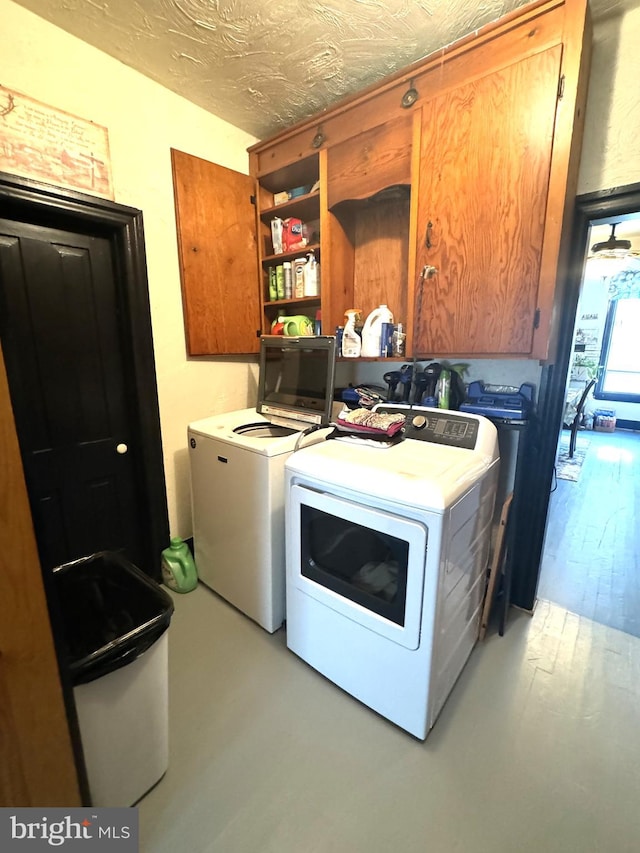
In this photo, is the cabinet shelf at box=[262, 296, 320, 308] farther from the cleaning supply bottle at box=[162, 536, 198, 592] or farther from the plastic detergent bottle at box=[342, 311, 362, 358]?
the cleaning supply bottle at box=[162, 536, 198, 592]

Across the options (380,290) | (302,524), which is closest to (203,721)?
(302,524)

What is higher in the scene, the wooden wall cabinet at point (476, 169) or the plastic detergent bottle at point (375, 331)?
the wooden wall cabinet at point (476, 169)

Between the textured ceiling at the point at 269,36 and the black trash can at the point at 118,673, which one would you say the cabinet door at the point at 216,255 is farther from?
the black trash can at the point at 118,673

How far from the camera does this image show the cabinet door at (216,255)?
1.99m

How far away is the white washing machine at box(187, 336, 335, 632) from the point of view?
166 cm

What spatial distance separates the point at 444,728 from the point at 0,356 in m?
1.76

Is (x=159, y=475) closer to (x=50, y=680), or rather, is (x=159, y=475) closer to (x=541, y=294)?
(x=50, y=680)

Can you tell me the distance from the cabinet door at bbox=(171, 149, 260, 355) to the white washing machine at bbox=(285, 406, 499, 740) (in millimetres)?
1110

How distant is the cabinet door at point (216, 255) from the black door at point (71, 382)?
0.40 m

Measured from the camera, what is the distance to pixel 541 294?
138cm

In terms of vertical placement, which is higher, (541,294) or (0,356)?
(541,294)

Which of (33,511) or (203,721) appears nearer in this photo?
(33,511)

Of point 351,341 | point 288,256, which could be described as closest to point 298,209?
point 288,256

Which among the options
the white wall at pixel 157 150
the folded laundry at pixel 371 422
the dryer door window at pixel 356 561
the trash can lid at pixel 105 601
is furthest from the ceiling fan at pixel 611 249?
the trash can lid at pixel 105 601
